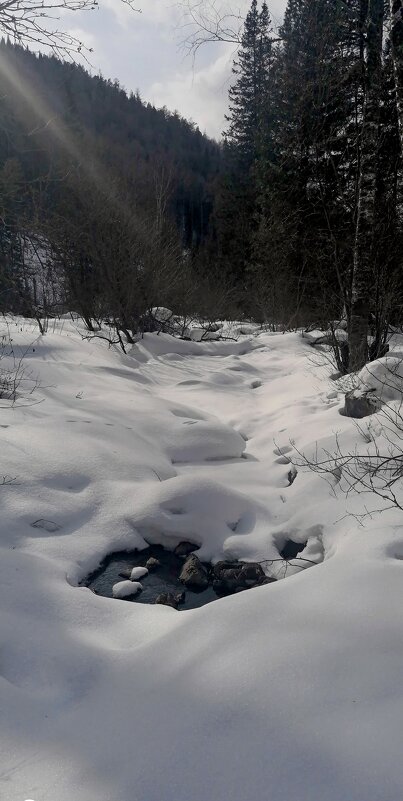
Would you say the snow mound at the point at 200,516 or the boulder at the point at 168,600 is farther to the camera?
the snow mound at the point at 200,516

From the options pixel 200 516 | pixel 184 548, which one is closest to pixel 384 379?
pixel 200 516

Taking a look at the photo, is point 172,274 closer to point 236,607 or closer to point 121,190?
point 121,190

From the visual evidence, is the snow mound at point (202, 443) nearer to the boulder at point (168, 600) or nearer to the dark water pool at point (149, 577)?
the dark water pool at point (149, 577)

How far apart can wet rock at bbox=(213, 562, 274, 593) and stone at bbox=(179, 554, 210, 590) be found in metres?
0.07

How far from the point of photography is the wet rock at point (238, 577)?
275 cm

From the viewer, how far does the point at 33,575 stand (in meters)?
2.29

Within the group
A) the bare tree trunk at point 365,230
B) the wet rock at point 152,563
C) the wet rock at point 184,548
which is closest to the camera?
the wet rock at point 152,563

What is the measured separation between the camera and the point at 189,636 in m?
1.83

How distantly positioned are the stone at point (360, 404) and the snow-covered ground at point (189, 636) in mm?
212

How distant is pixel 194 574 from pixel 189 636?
40.2 inches

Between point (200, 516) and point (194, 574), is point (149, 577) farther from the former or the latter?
point (200, 516)

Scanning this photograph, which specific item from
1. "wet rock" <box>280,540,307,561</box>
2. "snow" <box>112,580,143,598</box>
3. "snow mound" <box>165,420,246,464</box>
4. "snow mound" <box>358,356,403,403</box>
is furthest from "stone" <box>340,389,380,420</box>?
"snow" <box>112,580,143,598</box>

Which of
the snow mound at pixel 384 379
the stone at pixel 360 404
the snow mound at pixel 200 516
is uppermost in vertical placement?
the snow mound at pixel 384 379

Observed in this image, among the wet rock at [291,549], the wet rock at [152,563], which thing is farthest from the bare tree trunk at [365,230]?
the wet rock at [152,563]
